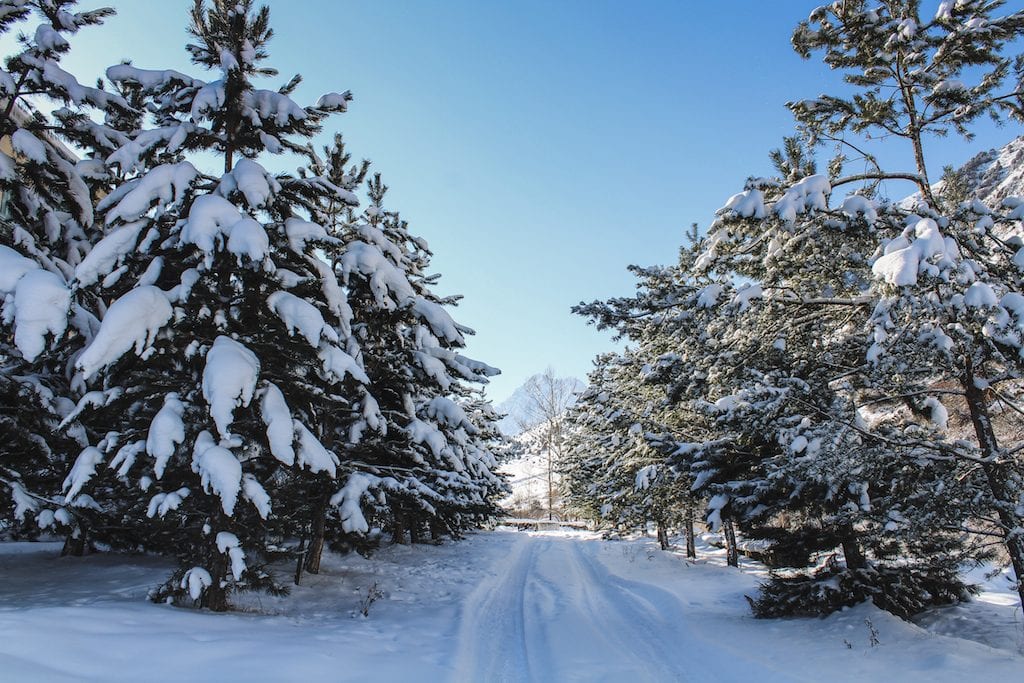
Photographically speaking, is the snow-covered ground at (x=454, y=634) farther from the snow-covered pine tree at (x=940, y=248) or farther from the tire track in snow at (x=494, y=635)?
the snow-covered pine tree at (x=940, y=248)

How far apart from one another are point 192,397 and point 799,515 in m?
10.7

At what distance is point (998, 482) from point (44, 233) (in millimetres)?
15922

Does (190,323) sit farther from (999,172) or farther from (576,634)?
(999,172)

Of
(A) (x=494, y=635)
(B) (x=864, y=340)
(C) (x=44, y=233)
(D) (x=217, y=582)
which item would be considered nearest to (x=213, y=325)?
(D) (x=217, y=582)

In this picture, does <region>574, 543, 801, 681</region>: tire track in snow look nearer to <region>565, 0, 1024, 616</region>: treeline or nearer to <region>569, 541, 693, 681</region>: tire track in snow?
<region>569, 541, 693, 681</region>: tire track in snow

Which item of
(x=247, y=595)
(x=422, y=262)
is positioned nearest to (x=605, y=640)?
(x=247, y=595)

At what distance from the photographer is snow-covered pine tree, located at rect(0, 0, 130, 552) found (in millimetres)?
7207

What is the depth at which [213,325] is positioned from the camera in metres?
7.58

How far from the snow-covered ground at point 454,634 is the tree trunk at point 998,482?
4.11 feet

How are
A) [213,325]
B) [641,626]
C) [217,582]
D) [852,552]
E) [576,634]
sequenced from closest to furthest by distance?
1. [217,582]
2. [213,325]
3. [576,634]
4. [852,552]
5. [641,626]

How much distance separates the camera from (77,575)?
1023 centimetres

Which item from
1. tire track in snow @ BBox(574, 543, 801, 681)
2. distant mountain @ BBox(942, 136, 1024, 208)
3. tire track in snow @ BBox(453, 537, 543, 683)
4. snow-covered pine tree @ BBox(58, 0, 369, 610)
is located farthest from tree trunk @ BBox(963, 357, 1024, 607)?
distant mountain @ BBox(942, 136, 1024, 208)

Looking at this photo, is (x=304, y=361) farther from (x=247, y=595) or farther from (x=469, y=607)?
(x=469, y=607)

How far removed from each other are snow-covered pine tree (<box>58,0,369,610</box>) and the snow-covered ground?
1.12 metres
